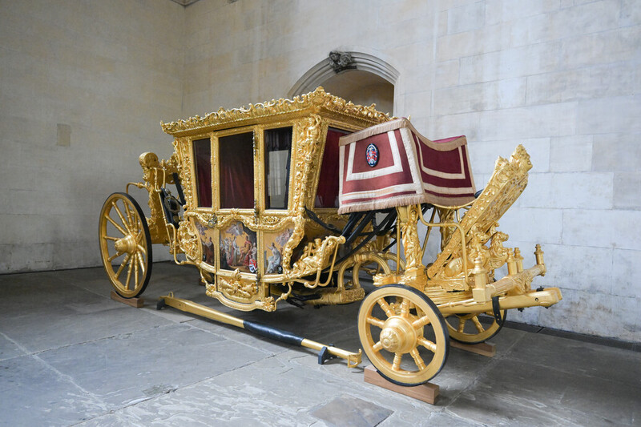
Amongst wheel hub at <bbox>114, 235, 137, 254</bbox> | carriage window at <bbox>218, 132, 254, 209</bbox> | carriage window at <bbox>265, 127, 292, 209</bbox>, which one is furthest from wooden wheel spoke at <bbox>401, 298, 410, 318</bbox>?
wheel hub at <bbox>114, 235, 137, 254</bbox>

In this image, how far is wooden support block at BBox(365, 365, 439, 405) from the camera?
236 cm

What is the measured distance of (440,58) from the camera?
4711mm

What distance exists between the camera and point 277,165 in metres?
3.28

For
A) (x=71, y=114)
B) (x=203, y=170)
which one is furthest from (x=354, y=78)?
(x=71, y=114)

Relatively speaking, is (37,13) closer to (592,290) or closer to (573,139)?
(573,139)

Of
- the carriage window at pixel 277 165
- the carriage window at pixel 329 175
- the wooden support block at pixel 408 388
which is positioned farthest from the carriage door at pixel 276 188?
the wooden support block at pixel 408 388

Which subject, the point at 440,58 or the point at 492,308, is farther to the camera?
the point at 440,58

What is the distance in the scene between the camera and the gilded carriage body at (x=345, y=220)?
2459 millimetres

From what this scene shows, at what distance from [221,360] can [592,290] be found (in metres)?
3.34

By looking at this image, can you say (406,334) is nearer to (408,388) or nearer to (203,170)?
(408,388)

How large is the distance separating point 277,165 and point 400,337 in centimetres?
165

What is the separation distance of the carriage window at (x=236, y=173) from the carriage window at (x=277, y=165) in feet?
0.79

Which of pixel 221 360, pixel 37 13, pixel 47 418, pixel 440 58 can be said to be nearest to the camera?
pixel 47 418

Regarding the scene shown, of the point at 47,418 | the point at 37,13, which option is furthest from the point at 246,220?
the point at 37,13
